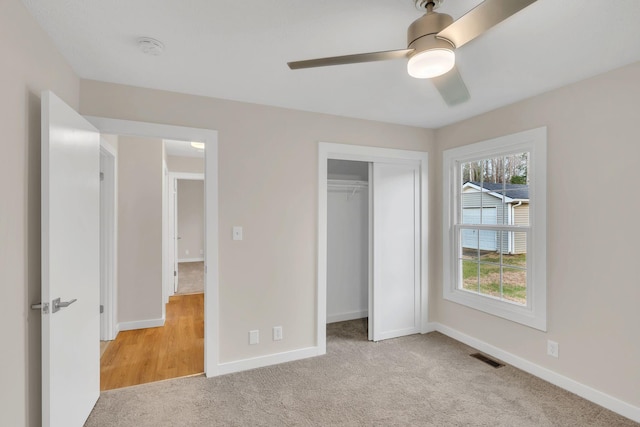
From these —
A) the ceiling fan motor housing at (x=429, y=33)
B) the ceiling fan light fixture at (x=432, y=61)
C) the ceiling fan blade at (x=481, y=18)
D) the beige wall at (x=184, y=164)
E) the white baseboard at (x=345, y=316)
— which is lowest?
the white baseboard at (x=345, y=316)

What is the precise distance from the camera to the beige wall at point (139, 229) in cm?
378

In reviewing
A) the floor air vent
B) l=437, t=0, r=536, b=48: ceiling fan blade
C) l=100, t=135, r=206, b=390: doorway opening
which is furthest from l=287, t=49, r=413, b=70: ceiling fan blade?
the floor air vent

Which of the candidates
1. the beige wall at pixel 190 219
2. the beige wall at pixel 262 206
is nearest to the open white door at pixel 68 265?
the beige wall at pixel 262 206

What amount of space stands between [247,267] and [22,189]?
164 cm

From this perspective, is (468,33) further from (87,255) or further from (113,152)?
(113,152)

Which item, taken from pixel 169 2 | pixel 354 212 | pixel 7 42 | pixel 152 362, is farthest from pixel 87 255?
pixel 354 212

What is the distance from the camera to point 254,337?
2914mm

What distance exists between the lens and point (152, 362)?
303cm

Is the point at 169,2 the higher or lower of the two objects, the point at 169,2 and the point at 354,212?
the higher

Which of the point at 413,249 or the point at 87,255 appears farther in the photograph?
the point at 413,249

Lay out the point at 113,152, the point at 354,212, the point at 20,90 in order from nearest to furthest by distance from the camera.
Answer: the point at 20,90
the point at 113,152
the point at 354,212

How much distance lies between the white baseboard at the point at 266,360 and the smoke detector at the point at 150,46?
7.91 feet

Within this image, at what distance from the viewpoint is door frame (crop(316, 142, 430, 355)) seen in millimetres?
3180

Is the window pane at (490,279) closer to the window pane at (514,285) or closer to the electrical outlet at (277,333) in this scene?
the window pane at (514,285)
